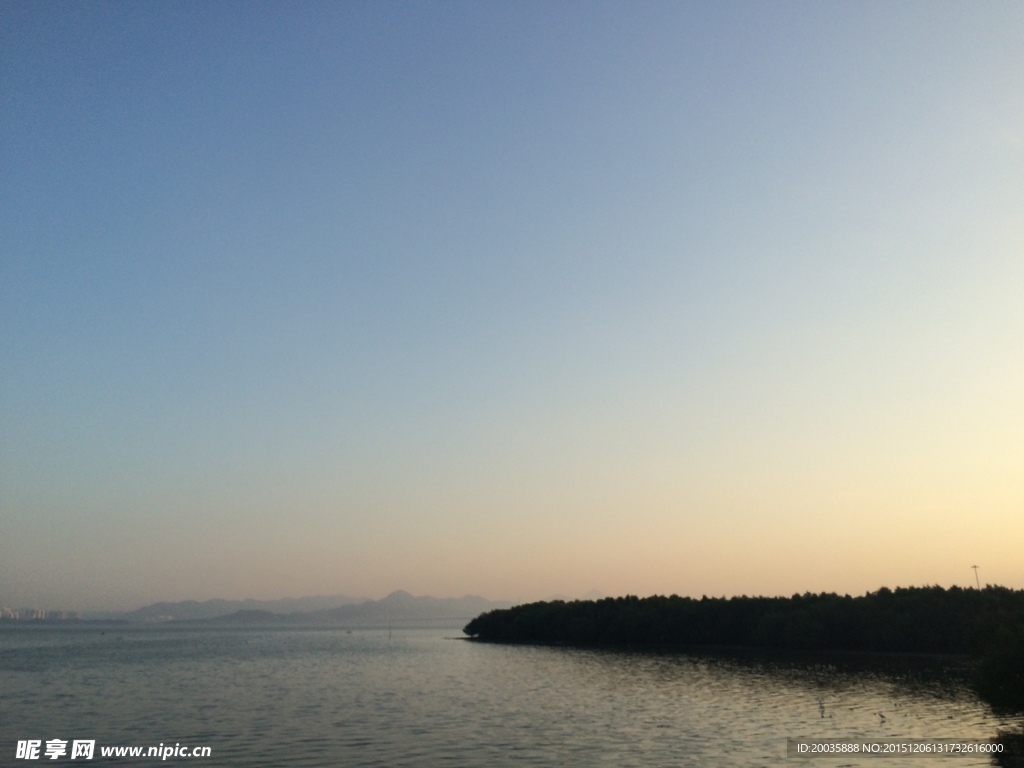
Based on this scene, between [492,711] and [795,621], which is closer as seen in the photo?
[492,711]

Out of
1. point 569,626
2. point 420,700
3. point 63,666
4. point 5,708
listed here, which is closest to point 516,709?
point 420,700

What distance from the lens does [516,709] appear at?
190ft

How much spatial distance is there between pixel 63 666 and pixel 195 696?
4892 cm

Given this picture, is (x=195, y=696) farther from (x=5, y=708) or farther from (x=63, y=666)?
(x=63, y=666)

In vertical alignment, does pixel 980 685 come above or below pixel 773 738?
above

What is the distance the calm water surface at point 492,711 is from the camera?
4122cm

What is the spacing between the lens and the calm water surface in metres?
Answer: 41.2

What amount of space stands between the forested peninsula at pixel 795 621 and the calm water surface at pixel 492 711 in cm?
1217

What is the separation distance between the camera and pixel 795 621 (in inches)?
5000

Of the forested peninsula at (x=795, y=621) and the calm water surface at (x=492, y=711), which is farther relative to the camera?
the forested peninsula at (x=795, y=621)

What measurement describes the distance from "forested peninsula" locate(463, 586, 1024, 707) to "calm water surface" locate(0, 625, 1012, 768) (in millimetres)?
12170

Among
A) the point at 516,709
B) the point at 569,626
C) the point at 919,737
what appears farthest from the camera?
the point at 569,626

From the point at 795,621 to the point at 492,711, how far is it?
285 feet

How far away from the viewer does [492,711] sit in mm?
57156
